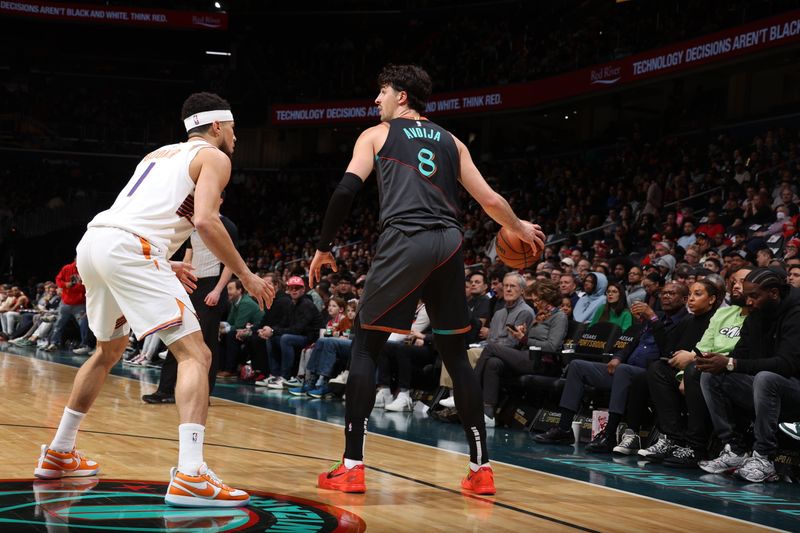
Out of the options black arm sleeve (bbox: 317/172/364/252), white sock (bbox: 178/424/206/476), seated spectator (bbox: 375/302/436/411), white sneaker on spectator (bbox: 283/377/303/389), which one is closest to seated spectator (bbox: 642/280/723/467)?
seated spectator (bbox: 375/302/436/411)

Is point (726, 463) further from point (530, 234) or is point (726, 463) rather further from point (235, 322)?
point (235, 322)

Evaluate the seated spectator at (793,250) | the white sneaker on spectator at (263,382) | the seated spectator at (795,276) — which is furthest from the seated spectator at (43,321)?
the seated spectator at (795,276)

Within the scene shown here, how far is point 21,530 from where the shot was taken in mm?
3039

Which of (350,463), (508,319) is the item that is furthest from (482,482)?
(508,319)

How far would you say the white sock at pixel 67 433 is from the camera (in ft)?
13.4

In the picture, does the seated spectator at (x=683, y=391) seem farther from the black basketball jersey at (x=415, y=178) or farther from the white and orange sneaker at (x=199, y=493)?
the white and orange sneaker at (x=199, y=493)

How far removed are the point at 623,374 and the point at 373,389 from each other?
10.0ft

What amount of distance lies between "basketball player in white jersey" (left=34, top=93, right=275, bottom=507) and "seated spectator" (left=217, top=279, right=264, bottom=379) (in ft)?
24.5

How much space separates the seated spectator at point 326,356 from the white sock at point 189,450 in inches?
228

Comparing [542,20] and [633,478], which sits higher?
[542,20]

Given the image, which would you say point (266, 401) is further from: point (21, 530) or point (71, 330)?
point (71, 330)

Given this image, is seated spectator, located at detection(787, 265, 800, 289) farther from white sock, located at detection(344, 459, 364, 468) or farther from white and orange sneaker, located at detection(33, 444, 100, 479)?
white and orange sneaker, located at detection(33, 444, 100, 479)

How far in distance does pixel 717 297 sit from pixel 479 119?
21.0 metres

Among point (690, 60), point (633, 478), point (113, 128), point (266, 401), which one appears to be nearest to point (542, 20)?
point (690, 60)
